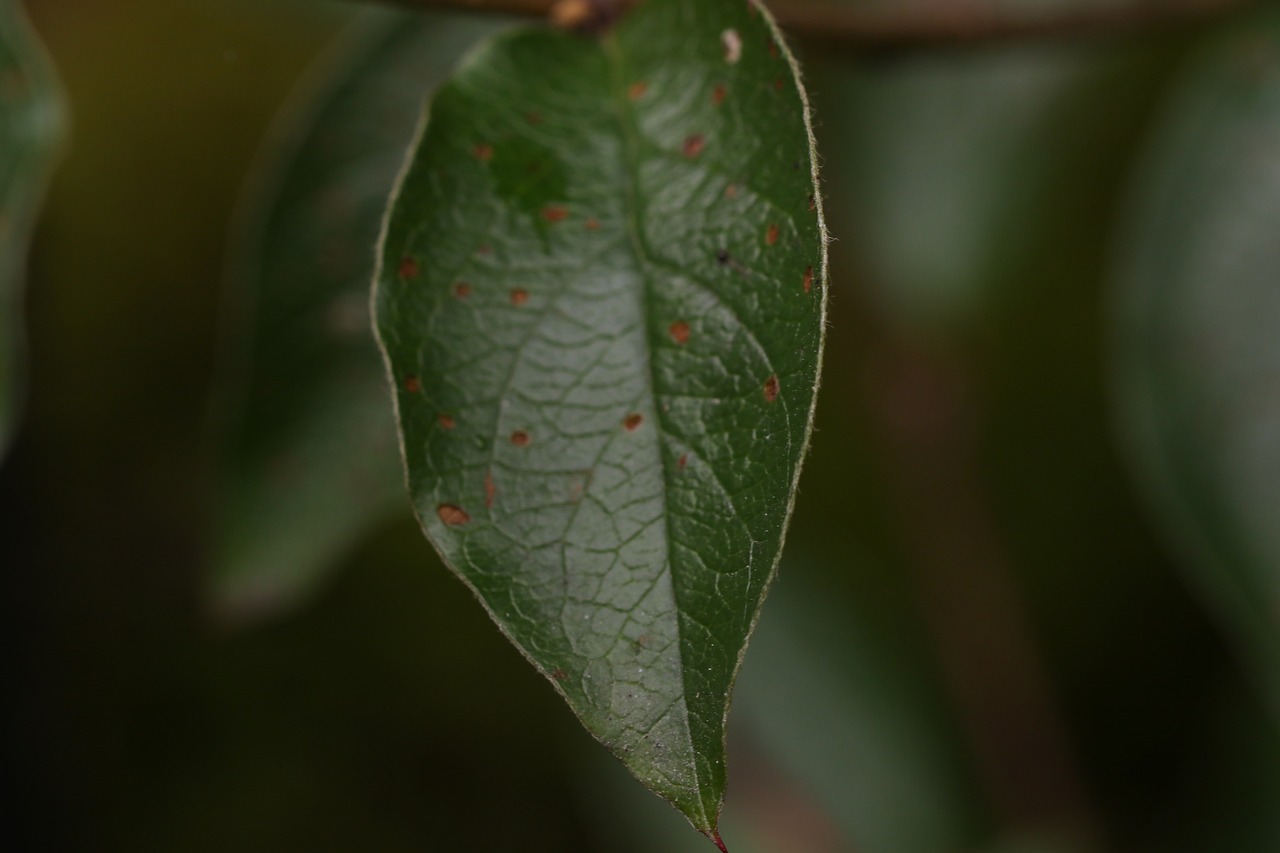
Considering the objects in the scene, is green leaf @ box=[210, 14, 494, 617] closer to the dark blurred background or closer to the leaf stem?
the leaf stem

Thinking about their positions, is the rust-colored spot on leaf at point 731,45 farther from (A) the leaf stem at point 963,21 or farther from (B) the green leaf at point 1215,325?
(B) the green leaf at point 1215,325

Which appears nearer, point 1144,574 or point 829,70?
point 829,70

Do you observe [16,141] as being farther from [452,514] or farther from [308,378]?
[452,514]

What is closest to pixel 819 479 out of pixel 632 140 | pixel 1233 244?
pixel 1233 244

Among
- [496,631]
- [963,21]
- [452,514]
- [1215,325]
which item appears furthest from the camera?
[496,631]

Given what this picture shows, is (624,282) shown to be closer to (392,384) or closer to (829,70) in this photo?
(392,384)

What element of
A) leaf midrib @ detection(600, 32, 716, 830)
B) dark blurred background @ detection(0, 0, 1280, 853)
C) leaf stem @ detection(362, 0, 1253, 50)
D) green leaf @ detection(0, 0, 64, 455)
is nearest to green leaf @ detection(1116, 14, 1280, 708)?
leaf stem @ detection(362, 0, 1253, 50)

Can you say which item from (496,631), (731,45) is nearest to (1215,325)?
(731,45)
